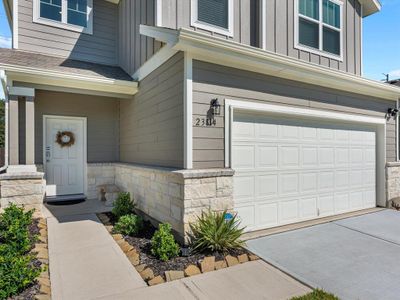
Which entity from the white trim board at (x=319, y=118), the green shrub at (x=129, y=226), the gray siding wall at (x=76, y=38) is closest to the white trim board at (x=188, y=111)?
the white trim board at (x=319, y=118)

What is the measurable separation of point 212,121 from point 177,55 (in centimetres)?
121

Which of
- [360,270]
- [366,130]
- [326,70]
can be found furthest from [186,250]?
[366,130]

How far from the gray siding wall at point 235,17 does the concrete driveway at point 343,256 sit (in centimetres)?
402

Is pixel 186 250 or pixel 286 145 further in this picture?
pixel 286 145

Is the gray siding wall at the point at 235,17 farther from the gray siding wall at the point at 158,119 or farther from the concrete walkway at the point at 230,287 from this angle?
the concrete walkway at the point at 230,287

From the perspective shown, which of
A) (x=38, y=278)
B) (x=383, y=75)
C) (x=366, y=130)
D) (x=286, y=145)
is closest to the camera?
(x=38, y=278)

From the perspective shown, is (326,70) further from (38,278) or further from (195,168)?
(38,278)

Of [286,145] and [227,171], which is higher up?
[286,145]

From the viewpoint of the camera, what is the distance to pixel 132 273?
3168 millimetres

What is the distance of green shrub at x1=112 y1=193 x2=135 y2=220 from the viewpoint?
5230 millimetres

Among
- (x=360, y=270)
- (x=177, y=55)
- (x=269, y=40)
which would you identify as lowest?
(x=360, y=270)

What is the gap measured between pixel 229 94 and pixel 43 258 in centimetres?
359

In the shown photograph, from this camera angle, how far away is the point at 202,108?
4082mm

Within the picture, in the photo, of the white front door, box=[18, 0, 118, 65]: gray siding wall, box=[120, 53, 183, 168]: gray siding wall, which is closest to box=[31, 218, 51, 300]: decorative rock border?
the white front door
